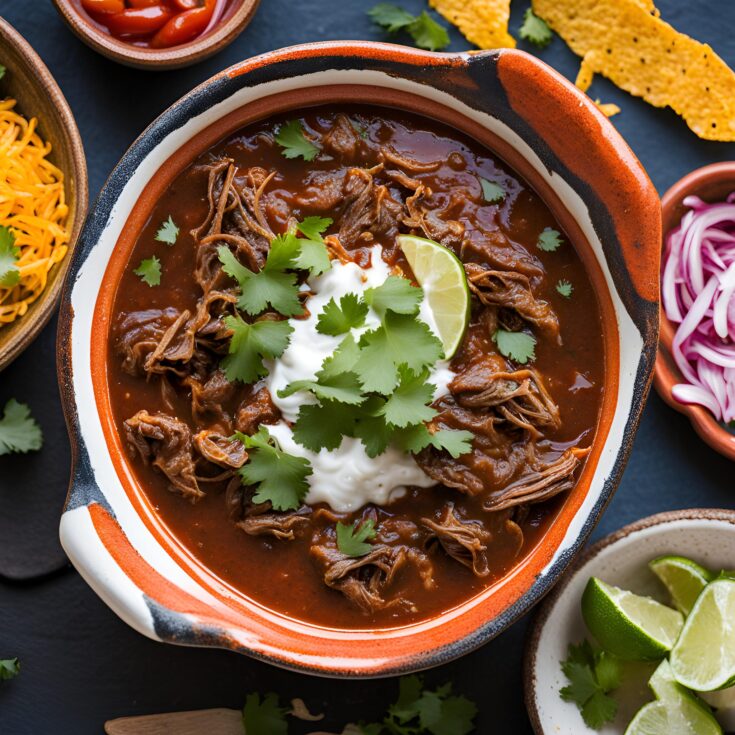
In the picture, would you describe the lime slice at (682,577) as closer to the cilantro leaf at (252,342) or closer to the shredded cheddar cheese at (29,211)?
the cilantro leaf at (252,342)

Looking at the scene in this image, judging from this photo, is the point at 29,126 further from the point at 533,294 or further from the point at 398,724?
the point at 398,724

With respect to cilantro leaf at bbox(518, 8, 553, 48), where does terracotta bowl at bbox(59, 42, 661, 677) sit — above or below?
below

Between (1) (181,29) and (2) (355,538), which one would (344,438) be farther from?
(1) (181,29)

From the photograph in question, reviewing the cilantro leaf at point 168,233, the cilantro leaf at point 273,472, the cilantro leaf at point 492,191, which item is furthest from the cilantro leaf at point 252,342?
the cilantro leaf at point 492,191

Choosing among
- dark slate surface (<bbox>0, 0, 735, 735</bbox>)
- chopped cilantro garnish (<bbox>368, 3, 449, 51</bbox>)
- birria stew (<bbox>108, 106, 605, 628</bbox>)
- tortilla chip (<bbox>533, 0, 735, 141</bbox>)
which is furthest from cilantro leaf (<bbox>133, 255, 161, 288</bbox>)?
tortilla chip (<bbox>533, 0, 735, 141</bbox>)

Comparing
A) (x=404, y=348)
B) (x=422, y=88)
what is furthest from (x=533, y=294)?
(x=422, y=88)

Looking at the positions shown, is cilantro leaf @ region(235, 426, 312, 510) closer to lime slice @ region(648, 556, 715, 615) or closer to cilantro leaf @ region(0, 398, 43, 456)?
cilantro leaf @ region(0, 398, 43, 456)
